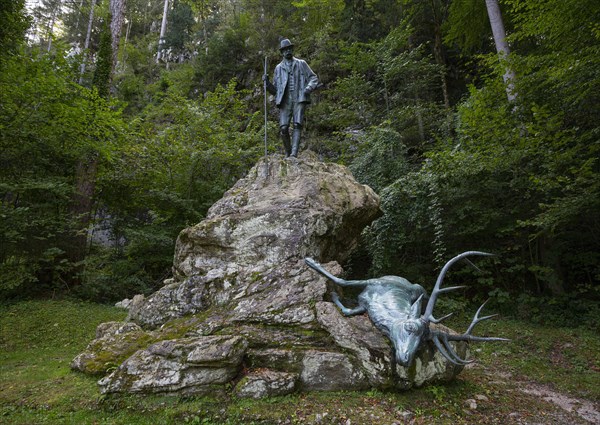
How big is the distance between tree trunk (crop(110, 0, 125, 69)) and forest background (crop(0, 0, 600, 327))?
0.32ft

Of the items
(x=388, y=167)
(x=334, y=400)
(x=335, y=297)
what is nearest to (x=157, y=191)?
(x=388, y=167)

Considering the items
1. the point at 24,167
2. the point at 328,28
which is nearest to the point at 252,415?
the point at 24,167

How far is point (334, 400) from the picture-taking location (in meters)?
3.45

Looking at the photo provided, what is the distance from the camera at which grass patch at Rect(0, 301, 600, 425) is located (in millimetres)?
3211

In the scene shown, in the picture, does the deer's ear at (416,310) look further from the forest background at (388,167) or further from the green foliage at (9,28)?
the green foliage at (9,28)

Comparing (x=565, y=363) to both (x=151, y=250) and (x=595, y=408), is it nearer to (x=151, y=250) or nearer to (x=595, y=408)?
(x=595, y=408)

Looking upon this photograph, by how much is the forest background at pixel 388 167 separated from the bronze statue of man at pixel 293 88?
2702 millimetres

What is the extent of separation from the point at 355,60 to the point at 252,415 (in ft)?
44.9

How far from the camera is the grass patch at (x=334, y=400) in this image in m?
3.21

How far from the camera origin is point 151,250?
9.55m

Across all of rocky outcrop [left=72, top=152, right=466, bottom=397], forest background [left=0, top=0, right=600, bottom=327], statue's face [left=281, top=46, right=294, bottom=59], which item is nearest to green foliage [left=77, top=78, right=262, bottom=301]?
forest background [left=0, top=0, right=600, bottom=327]

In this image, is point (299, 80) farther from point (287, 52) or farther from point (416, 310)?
point (416, 310)

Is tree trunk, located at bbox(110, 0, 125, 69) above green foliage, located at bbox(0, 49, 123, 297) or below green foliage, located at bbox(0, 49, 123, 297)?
above

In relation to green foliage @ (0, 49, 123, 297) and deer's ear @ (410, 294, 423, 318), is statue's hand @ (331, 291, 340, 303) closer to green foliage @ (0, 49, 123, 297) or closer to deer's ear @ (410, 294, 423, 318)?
deer's ear @ (410, 294, 423, 318)
